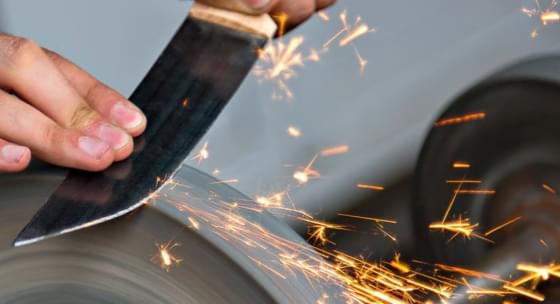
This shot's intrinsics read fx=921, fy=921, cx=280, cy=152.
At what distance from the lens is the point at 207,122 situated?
86 centimetres

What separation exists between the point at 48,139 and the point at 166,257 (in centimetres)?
15

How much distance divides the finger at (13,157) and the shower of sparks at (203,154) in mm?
761

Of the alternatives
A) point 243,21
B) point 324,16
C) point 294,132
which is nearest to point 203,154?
point 294,132

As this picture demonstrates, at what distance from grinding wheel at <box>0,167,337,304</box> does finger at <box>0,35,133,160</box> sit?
0.07 metres

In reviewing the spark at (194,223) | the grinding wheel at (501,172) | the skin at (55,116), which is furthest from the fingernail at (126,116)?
the grinding wheel at (501,172)

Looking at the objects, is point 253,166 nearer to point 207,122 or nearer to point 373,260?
point 373,260

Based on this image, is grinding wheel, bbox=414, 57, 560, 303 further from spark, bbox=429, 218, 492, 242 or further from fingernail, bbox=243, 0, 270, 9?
fingernail, bbox=243, 0, 270, 9

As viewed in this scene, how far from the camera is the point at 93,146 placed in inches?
31.0

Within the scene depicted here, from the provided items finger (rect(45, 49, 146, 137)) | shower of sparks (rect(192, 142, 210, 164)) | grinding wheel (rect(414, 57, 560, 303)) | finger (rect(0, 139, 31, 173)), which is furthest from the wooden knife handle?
shower of sparks (rect(192, 142, 210, 164))

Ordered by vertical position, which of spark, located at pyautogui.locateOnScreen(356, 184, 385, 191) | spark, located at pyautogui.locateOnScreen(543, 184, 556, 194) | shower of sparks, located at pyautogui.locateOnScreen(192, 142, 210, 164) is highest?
spark, located at pyautogui.locateOnScreen(543, 184, 556, 194)

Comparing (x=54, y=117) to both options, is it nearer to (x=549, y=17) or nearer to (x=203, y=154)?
(x=203, y=154)

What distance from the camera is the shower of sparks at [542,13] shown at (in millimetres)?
2082

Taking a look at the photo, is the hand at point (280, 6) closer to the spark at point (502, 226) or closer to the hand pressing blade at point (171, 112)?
the hand pressing blade at point (171, 112)

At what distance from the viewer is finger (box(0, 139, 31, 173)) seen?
79 cm
